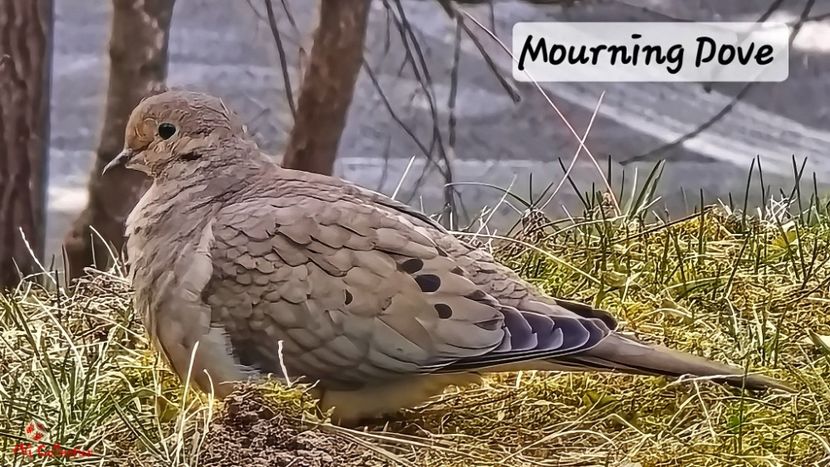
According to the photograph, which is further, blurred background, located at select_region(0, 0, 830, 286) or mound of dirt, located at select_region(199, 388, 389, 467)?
blurred background, located at select_region(0, 0, 830, 286)

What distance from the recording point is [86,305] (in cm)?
161

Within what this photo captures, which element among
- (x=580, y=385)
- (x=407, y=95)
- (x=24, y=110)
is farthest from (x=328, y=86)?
(x=580, y=385)

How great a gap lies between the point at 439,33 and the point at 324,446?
2.68ft

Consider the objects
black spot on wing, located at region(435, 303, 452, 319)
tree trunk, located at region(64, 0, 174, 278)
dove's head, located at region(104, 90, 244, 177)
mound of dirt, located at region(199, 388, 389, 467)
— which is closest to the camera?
mound of dirt, located at region(199, 388, 389, 467)

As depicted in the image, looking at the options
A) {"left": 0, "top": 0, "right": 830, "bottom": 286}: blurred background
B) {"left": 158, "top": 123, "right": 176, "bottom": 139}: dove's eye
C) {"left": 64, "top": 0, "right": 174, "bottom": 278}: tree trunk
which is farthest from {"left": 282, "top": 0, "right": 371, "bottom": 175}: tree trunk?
{"left": 158, "top": 123, "right": 176, "bottom": 139}: dove's eye

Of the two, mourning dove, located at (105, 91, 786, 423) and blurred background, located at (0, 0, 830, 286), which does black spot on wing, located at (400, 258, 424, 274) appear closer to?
mourning dove, located at (105, 91, 786, 423)

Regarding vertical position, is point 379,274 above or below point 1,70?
below

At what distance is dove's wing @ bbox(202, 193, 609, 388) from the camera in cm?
111

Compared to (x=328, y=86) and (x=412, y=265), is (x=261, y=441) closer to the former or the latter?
(x=412, y=265)

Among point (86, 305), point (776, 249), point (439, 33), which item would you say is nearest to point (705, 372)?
point (776, 249)

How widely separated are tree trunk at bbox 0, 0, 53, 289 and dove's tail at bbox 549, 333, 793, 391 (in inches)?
39.7

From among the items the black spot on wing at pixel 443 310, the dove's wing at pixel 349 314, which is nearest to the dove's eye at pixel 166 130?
the dove's wing at pixel 349 314

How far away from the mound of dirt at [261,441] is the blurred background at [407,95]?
62cm

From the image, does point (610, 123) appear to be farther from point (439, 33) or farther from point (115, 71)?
point (115, 71)
